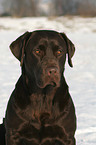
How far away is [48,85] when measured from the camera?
10.9 ft

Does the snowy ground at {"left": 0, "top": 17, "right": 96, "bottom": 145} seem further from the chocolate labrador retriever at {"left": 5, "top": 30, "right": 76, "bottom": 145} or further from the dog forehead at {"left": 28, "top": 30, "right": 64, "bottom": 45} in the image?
the dog forehead at {"left": 28, "top": 30, "right": 64, "bottom": 45}

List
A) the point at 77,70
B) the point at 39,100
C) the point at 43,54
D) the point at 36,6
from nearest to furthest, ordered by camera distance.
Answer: the point at 43,54 < the point at 39,100 < the point at 77,70 < the point at 36,6

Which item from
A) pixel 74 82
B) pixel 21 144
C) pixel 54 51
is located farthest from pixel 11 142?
pixel 74 82

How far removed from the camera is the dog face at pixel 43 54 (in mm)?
3017

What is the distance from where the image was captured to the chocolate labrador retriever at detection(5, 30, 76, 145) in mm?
3129

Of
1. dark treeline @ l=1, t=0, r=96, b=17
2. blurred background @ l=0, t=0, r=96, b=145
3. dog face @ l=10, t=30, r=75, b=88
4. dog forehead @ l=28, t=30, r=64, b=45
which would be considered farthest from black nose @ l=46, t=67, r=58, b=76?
dark treeline @ l=1, t=0, r=96, b=17

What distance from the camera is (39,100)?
3.35 metres

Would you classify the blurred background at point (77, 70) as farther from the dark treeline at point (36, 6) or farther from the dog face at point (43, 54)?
the dark treeline at point (36, 6)

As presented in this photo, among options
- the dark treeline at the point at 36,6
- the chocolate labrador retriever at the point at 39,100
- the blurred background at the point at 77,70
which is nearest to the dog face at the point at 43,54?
the chocolate labrador retriever at the point at 39,100

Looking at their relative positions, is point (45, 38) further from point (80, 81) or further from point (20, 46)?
point (80, 81)

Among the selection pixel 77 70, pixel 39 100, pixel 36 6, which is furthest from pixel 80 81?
pixel 36 6

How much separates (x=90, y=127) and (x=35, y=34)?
236cm

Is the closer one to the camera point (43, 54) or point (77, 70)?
point (43, 54)

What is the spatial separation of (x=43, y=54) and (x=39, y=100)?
58 centimetres
